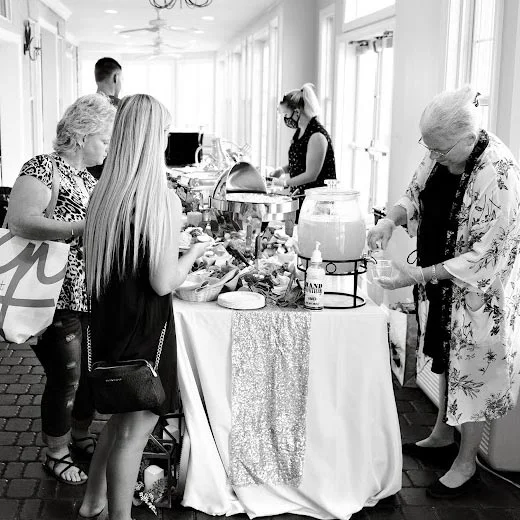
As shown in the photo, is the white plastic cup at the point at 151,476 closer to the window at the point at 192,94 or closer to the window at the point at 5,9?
the window at the point at 5,9

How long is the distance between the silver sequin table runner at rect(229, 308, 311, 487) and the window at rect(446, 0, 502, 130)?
1.54 meters

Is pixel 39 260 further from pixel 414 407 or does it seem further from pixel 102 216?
pixel 414 407

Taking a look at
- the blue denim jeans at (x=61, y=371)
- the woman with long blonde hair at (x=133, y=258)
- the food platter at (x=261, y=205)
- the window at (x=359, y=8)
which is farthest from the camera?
the window at (x=359, y=8)

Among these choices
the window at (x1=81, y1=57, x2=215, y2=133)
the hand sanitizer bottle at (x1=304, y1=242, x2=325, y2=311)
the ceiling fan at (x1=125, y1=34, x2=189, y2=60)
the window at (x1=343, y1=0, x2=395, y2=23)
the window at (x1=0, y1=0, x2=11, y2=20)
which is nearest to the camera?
the hand sanitizer bottle at (x1=304, y1=242, x2=325, y2=311)

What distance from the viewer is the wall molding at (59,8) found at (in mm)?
9867

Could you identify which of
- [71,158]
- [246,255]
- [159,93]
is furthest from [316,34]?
[159,93]

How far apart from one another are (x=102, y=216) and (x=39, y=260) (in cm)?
52

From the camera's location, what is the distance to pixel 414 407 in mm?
3549

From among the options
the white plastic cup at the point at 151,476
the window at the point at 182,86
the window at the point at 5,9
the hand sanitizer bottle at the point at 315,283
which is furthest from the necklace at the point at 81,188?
the window at the point at 182,86

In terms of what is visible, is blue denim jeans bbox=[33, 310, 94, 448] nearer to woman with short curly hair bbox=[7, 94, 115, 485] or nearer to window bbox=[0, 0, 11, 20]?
woman with short curly hair bbox=[7, 94, 115, 485]

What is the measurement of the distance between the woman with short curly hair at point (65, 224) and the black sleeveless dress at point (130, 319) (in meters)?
0.23

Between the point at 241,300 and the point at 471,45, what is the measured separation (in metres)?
1.99

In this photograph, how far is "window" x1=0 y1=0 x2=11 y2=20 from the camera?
23.2ft

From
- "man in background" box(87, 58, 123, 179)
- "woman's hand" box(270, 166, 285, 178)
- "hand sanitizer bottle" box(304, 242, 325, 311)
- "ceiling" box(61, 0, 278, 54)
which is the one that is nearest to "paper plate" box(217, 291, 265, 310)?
"hand sanitizer bottle" box(304, 242, 325, 311)
